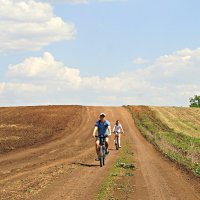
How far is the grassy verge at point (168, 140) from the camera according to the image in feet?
90.3

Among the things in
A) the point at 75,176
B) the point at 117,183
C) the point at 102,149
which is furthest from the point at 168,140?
the point at 117,183

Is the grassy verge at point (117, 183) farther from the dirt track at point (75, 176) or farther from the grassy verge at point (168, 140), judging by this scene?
the grassy verge at point (168, 140)

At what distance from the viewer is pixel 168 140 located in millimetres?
43438

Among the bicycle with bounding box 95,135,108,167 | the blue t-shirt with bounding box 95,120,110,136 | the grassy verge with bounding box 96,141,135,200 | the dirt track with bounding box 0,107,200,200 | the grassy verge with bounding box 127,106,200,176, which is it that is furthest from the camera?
the grassy verge with bounding box 127,106,200,176

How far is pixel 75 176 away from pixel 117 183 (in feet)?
8.15

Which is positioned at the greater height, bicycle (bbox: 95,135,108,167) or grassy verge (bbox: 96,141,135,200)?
bicycle (bbox: 95,135,108,167)

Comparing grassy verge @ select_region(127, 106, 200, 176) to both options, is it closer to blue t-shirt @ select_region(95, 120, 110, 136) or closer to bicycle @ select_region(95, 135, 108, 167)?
bicycle @ select_region(95, 135, 108, 167)

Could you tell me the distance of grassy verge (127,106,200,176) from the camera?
27516 mm

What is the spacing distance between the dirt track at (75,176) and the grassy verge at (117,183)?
10.5 inches

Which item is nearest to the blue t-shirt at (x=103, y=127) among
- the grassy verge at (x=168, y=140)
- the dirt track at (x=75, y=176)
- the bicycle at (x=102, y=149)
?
the bicycle at (x=102, y=149)

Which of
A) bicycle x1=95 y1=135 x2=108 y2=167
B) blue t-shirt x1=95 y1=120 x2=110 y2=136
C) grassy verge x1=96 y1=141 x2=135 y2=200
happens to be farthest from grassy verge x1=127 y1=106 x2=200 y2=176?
blue t-shirt x1=95 y1=120 x2=110 y2=136

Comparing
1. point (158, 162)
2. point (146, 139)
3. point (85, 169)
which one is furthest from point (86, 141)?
point (85, 169)

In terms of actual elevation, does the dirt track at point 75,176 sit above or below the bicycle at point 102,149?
below

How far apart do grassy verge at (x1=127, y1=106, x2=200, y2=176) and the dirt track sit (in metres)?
1.02
